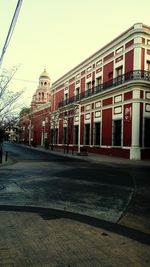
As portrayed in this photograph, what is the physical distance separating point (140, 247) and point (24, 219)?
8.26 ft

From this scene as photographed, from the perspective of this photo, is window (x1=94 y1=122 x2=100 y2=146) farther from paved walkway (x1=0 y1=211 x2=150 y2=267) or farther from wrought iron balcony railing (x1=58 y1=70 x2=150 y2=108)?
paved walkway (x1=0 y1=211 x2=150 y2=267)

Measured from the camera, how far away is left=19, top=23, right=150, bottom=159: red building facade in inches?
1016

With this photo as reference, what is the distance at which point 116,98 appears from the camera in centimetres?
2883

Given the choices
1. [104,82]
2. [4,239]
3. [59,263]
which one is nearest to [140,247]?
[59,263]

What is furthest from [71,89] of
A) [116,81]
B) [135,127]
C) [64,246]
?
[64,246]

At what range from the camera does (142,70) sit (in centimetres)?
2608

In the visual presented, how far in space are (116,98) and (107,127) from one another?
353 cm

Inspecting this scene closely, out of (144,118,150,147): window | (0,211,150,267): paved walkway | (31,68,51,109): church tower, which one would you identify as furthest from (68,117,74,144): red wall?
(31,68,51,109): church tower

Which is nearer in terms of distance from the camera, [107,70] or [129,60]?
[129,60]

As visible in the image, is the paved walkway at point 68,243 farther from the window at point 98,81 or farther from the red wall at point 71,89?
the red wall at point 71,89

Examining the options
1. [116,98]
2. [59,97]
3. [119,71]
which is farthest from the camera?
[59,97]

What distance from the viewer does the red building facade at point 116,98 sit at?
25.8 metres

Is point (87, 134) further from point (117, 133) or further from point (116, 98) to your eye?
point (116, 98)

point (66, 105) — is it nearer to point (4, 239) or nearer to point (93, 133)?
point (93, 133)
